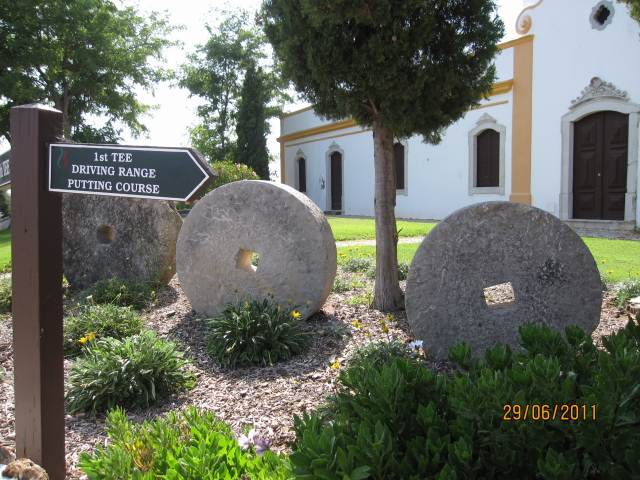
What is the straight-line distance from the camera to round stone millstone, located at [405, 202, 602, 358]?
386 cm

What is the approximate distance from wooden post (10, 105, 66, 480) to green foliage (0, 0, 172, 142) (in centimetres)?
1824

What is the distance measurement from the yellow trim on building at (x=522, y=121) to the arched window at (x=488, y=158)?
3.03ft

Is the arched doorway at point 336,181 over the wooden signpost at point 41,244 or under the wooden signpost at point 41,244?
over

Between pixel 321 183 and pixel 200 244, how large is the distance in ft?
Result: 56.8

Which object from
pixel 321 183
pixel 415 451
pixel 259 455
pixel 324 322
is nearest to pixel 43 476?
pixel 259 455

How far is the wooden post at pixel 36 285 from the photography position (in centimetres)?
238

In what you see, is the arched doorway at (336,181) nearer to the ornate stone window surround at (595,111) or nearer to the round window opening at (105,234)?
the ornate stone window surround at (595,111)

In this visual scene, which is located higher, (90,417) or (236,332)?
(236,332)

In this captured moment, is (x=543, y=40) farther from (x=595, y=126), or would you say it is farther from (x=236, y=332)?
(x=236, y=332)

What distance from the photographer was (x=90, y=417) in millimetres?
3354

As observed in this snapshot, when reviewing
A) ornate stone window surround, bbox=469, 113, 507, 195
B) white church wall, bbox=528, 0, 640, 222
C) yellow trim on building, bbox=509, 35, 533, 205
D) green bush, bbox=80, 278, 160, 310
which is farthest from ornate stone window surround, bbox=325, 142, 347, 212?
green bush, bbox=80, 278, 160, 310

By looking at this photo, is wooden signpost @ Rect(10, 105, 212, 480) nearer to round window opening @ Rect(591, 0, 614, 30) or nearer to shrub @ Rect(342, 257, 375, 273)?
shrub @ Rect(342, 257, 375, 273)

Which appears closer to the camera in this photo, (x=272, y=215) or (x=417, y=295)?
(x=417, y=295)
